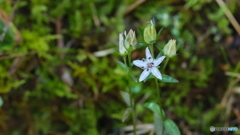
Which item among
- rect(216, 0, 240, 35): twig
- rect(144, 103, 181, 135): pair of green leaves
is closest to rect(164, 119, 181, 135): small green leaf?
rect(144, 103, 181, 135): pair of green leaves

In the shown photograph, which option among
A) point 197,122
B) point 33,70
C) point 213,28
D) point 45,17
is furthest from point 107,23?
point 197,122

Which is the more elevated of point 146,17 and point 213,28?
point 146,17

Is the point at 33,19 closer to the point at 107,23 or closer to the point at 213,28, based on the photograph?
the point at 107,23

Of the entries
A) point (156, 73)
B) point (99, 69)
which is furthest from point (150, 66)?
point (99, 69)

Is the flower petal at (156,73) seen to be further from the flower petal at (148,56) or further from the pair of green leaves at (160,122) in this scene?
the pair of green leaves at (160,122)

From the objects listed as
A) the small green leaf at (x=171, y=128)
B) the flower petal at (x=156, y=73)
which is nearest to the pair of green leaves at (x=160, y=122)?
the small green leaf at (x=171, y=128)

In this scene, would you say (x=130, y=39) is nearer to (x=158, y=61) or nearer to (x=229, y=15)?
(x=158, y=61)
